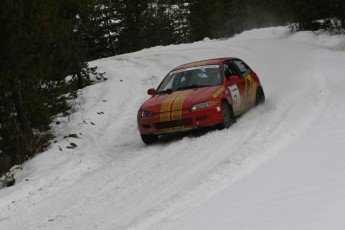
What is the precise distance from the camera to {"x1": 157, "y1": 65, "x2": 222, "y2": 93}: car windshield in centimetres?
1098

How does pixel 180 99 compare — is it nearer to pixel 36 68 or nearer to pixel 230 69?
pixel 230 69

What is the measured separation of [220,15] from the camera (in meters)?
45.2

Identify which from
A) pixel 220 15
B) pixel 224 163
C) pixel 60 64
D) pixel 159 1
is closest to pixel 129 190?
pixel 224 163

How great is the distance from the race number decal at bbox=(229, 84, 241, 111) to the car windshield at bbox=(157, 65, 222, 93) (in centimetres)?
33

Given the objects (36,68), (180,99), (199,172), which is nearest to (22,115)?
(36,68)

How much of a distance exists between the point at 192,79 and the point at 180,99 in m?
1.06

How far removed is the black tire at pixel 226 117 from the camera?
396 inches

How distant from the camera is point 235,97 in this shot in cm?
1088

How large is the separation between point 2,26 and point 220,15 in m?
37.5

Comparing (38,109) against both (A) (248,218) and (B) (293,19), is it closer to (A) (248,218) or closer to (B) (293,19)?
(A) (248,218)

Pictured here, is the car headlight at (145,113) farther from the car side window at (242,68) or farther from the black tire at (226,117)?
the car side window at (242,68)

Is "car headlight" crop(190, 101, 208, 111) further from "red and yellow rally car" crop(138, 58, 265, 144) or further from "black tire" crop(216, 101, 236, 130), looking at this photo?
"black tire" crop(216, 101, 236, 130)

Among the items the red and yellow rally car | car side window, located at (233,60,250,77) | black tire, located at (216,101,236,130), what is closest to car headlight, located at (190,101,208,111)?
the red and yellow rally car

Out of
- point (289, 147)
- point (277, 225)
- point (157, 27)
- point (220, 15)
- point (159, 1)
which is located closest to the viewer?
point (277, 225)
